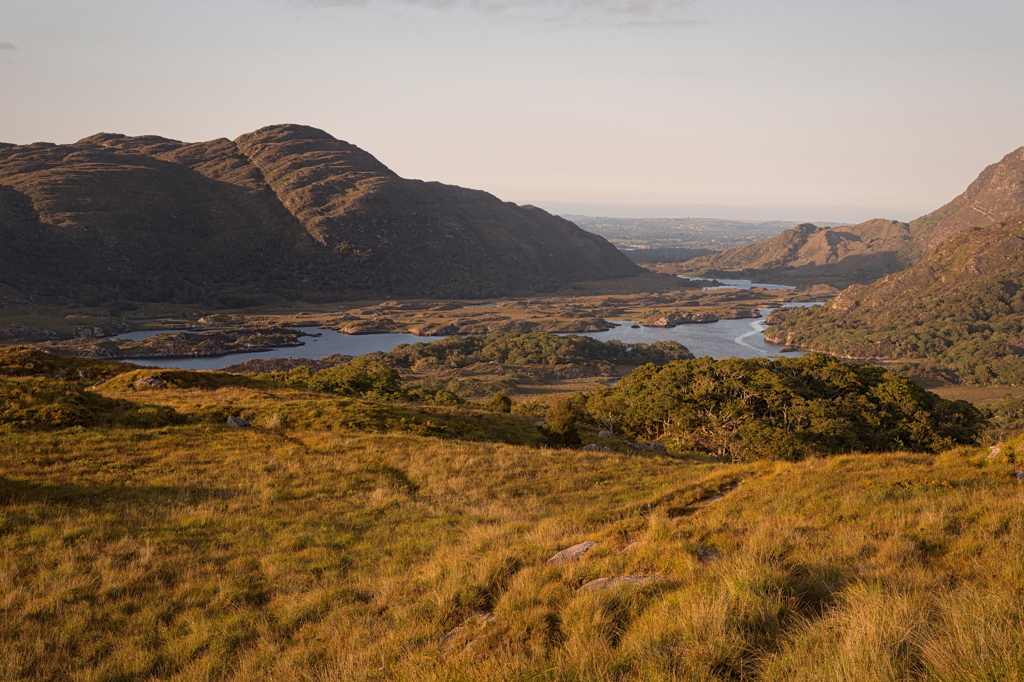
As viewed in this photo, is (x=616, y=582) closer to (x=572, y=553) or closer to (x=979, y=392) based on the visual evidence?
(x=572, y=553)

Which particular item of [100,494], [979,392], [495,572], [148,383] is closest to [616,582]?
[495,572]

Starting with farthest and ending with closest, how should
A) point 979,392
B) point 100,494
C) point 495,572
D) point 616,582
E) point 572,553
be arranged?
point 979,392, point 100,494, point 572,553, point 495,572, point 616,582

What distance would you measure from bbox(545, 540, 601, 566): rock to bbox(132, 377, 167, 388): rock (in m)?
37.0

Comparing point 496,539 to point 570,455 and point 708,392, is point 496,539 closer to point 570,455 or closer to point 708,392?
point 570,455

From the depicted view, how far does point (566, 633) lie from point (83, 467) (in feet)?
68.2

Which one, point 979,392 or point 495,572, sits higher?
point 495,572

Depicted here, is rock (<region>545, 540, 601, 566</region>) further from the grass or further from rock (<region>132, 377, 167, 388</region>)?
rock (<region>132, 377, 167, 388</region>)

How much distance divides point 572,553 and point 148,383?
3826 centimetres

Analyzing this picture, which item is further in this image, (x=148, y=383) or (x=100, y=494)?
(x=148, y=383)

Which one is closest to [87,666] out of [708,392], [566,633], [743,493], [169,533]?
[169,533]

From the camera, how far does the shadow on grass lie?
17.2 m

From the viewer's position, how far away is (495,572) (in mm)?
11156

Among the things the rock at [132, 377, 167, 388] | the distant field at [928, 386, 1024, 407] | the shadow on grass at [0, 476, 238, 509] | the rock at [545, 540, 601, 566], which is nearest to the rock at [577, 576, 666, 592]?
the rock at [545, 540, 601, 566]

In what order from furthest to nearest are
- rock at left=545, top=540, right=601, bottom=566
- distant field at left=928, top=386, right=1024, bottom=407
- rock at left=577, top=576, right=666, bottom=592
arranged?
distant field at left=928, top=386, right=1024, bottom=407, rock at left=545, top=540, right=601, bottom=566, rock at left=577, top=576, right=666, bottom=592
